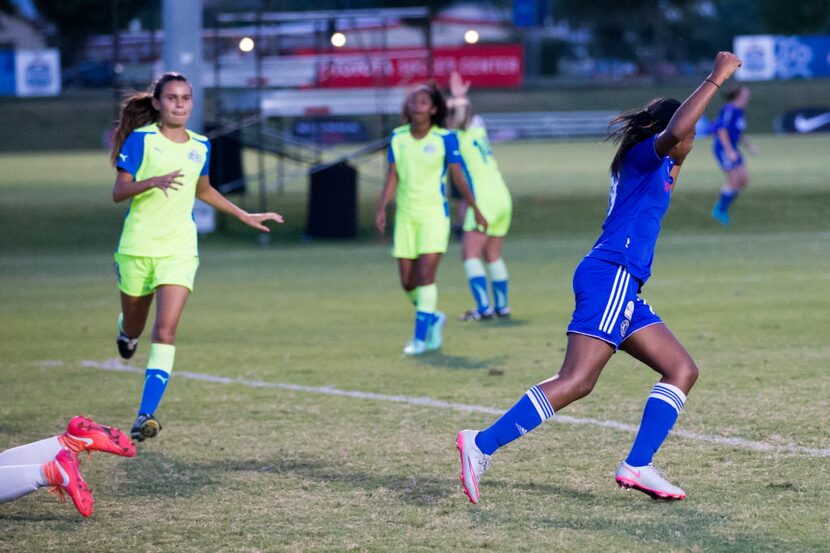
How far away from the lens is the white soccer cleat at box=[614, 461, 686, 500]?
5.66 m

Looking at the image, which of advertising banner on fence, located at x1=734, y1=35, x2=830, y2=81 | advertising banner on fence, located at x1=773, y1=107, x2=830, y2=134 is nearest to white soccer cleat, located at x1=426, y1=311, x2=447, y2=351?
advertising banner on fence, located at x1=773, y1=107, x2=830, y2=134

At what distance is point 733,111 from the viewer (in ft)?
68.7

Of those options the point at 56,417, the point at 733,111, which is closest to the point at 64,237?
the point at 733,111

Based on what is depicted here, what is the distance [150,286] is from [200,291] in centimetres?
788

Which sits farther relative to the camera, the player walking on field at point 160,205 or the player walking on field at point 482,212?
the player walking on field at point 482,212

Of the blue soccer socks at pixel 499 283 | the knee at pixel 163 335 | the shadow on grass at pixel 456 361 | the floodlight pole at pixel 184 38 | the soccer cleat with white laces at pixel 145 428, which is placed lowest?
the shadow on grass at pixel 456 361

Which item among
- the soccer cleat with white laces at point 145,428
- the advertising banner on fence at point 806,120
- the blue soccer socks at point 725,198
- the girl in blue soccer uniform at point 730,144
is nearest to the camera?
the soccer cleat with white laces at point 145,428

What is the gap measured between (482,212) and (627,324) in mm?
6364

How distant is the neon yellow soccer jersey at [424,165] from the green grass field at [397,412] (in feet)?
4.15

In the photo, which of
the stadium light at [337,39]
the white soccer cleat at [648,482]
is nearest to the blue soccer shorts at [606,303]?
the white soccer cleat at [648,482]

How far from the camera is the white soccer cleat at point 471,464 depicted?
5.62 metres

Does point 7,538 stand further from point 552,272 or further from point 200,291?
point 552,272

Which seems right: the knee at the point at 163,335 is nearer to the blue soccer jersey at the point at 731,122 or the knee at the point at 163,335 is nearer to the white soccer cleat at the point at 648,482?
the white soccer cleat at the point at 648,482

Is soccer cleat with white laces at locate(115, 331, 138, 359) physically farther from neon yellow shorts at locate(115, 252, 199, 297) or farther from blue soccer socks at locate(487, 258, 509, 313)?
blue soccer socks at locate(487, 258, 509, 313)
